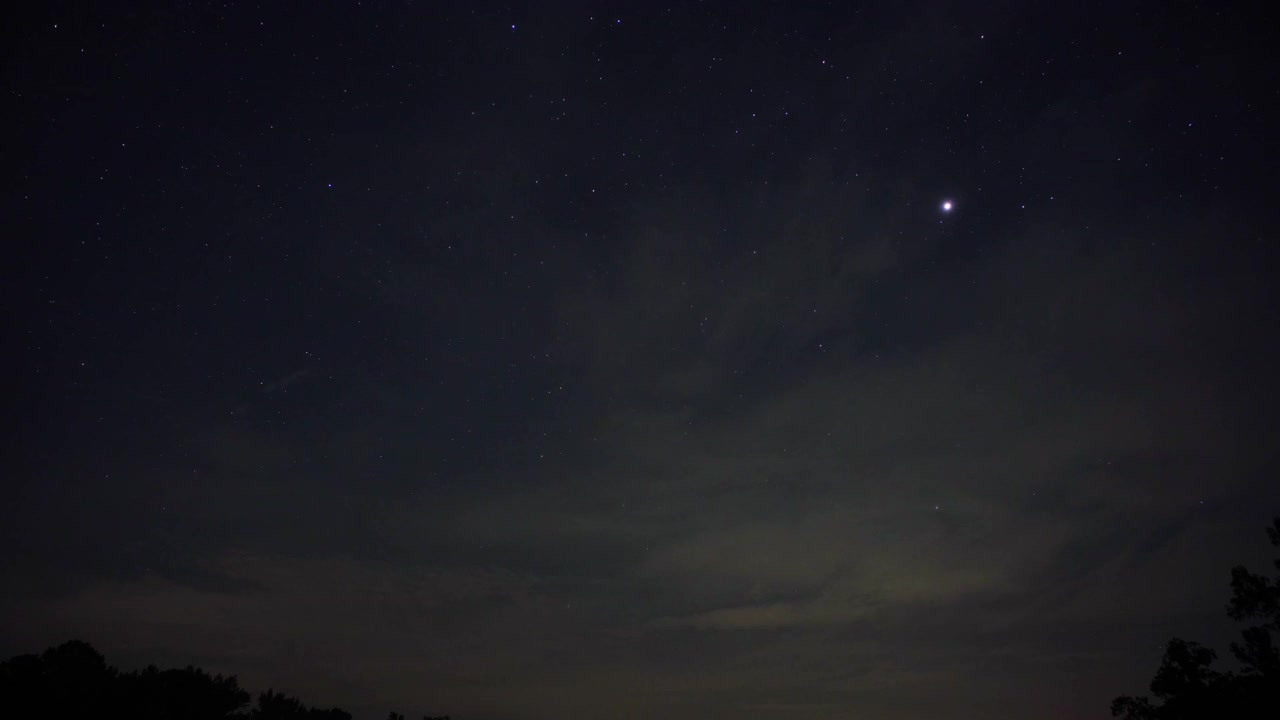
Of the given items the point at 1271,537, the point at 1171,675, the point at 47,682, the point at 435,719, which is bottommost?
the point at 435,719

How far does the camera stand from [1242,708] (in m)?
22.4

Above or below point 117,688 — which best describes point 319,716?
below

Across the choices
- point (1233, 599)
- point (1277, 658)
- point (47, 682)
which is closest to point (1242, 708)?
point (1277, 658)

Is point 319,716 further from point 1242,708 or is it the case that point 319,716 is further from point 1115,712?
point 1242,708

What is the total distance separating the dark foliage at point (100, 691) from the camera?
3097 centimetres

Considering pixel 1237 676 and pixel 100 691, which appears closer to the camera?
pixel 1237 676

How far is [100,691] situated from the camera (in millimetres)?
35250

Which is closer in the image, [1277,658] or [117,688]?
[1277,658]

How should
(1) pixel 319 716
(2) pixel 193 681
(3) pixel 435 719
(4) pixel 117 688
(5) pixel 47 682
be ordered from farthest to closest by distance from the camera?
(3) pixel 435 719, (1) pixel 319 716, (2) pixel 193 681, (4) pixel 117 688, (5) pixel 47 682

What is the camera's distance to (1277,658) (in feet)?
74.7

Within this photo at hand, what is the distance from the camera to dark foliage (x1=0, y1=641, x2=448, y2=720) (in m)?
31.0

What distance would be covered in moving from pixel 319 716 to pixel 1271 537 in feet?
222

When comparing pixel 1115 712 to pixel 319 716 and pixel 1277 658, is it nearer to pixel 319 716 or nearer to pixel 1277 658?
pixel 1277 658

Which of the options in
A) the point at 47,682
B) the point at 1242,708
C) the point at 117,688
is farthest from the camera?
the point at 117,688
